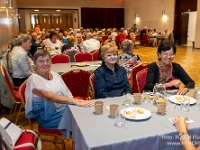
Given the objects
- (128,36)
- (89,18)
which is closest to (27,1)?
(89,18)

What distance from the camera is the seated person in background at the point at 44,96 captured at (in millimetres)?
2105

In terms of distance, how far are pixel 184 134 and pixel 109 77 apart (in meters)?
A: 1.30

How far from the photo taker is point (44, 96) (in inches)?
82.4

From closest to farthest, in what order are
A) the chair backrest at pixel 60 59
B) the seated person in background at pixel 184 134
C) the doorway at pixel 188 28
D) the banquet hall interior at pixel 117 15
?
the seated person in background at pixel 184 134
the chair backrest at pixel 60 59
the doorway at pixel 188 28
the banquet hall interior at pixel 117 15

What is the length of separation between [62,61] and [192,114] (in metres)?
3.37

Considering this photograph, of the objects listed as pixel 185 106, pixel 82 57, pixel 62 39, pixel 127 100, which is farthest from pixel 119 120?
pixel 62 39

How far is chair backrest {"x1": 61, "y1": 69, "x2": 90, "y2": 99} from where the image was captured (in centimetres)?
301

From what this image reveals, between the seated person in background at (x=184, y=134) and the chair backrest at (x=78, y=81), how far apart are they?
1.75 metres

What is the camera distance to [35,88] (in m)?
2.10

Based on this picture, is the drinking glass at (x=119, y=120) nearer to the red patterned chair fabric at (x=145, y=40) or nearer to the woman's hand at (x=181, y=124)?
the woman's hand at (x=181, y=124)

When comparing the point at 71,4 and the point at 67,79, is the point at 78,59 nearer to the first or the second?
the point at 67,79

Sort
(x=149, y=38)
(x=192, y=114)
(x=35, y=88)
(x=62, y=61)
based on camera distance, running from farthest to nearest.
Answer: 1. (x=149, y=38)
2. (x=62, y=61)
3. (x=35, y=88)
4. (x=192, y=114)

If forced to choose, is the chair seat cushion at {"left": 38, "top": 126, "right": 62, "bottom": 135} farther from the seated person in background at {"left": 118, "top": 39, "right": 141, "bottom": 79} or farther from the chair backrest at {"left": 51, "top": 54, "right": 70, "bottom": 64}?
the chair backrest at {"left": 51, "top": 54, "right": 70, "bottom": 64}

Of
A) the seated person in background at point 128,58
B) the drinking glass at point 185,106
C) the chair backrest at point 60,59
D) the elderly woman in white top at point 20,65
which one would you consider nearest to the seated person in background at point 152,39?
the chair backrest at point 60,59
